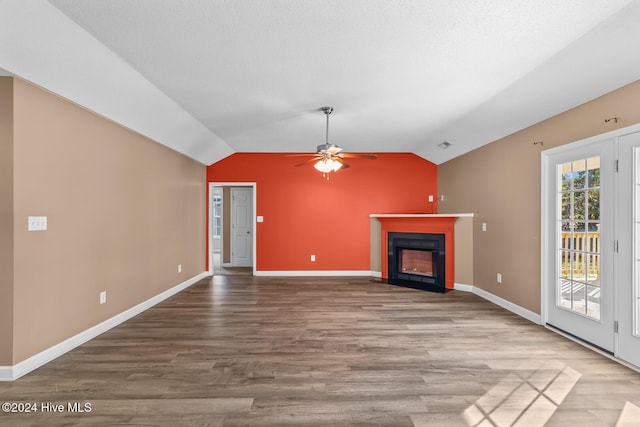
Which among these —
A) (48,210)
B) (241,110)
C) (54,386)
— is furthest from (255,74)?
(54,386)

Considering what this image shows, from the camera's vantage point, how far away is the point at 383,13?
2025 millimetres

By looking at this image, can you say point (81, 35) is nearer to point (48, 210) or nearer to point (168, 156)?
point (48, 210)

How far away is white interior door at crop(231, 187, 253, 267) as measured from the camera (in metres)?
7.76

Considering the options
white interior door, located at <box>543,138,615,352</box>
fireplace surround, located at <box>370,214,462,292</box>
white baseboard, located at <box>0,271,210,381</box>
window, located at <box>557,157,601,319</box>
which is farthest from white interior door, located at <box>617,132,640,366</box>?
white baseboard, located at <box>0,271,210,381</box>

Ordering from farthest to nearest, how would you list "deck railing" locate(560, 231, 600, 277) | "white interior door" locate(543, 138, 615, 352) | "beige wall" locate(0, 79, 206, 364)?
1. "deck railing" locate(560, 231, 600, 277)
2. "white interior door" locate(543, 138, 615, 352)
3. "beige wall" locate(0, 79, 206, 364)

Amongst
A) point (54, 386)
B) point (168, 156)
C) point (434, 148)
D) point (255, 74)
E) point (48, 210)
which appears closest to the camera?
point (54, 386)

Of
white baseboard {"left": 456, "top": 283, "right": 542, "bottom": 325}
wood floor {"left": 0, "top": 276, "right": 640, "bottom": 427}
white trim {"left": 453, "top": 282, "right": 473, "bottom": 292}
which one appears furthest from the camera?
white trim {"left": 453, "top": 282, "right": 473, "bottom": 292}

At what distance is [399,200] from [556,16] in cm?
453

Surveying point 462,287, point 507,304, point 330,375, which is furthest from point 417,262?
point 330,375

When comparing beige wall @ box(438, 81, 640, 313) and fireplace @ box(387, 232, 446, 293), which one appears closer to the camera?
beige wall @ box(438, 81, 640, 313)

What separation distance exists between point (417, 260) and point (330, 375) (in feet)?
12.3

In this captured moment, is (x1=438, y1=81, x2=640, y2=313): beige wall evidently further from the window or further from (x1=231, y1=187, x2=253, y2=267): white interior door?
(x1=231, y1=187, x2=253, y2=267): white interior door

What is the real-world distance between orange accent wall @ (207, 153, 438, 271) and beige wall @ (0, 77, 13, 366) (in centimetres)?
404

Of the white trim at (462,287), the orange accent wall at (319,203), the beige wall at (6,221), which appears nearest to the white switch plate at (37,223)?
the beige wall at (6,221)
